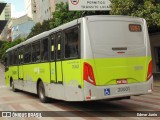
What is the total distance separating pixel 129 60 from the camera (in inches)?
411

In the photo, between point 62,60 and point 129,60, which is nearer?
point 129,60

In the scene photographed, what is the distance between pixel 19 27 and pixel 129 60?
111939 millimetres

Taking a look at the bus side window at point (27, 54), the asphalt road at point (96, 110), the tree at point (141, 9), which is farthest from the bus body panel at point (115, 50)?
the tree at point (141, 9)

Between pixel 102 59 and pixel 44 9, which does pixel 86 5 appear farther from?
pixel 44 9

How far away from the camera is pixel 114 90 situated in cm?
1002

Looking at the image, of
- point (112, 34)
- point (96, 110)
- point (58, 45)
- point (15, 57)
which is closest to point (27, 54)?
point (15, 57)

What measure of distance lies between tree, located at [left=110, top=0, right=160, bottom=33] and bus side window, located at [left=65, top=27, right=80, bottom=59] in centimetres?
1087

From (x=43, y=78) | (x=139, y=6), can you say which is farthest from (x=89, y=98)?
(x=139, y=6)

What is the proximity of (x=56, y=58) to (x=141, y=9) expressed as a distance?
11216 millimetres

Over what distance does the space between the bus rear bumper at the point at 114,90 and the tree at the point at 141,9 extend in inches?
420

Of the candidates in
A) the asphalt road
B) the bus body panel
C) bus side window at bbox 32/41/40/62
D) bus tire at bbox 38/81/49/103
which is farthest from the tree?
the bus body panel

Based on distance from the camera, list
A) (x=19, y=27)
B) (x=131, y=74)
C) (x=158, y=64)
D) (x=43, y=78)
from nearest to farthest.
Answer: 1. (x=131, y=74)
2. (x=43, y=78)
3. (x=158, y=64)
4. (x=19, y=27)

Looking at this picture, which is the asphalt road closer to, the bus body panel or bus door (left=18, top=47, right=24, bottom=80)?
the bus body panel

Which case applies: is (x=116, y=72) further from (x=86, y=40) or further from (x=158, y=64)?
(x=158, y=64)
